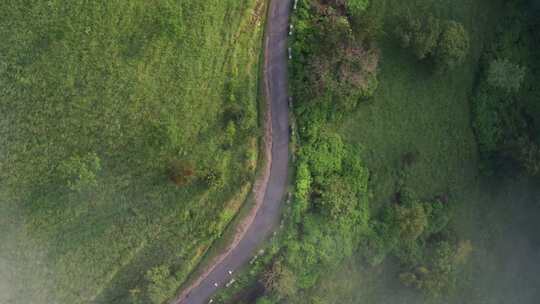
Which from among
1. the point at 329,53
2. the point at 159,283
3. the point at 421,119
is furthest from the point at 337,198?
the point at 159,283

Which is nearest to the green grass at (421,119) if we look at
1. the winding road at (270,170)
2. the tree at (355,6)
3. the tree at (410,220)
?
the tree at (355,6)

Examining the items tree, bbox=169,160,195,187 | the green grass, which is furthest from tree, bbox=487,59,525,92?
tree, bbox=169,160,195,187

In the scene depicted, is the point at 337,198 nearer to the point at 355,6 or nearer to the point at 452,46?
the point at 355,6

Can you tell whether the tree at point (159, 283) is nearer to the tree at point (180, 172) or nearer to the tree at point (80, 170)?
the tree at point (180, 172)

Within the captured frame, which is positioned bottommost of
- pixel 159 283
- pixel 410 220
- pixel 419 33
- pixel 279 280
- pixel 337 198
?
pixel 279 280

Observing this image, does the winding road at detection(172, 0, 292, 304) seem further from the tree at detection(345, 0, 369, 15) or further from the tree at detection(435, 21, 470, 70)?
the tree at detection(435, 21, 470, 70)

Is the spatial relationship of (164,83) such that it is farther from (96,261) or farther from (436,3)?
(436,3)
